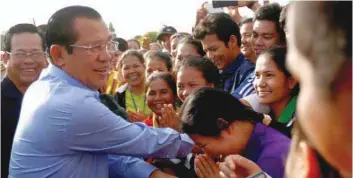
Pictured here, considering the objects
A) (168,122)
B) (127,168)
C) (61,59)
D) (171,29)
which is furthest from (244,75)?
(171,29)

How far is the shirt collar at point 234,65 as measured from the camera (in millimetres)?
3453

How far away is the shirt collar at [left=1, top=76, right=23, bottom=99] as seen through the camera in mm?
3145

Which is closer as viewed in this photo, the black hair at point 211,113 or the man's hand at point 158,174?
the black hair at point 211,113

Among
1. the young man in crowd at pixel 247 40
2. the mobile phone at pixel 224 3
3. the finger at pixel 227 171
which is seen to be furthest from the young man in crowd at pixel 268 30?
the finger at pixel 227 171

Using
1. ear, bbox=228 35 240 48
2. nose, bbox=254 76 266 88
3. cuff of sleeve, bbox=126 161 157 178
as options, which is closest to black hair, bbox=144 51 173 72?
ear, bbox=228 35 240 48

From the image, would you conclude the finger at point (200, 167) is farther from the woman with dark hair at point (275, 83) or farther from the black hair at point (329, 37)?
the black hair at point (329, 37)

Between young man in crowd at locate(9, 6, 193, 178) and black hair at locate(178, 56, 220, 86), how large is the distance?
0.78 m

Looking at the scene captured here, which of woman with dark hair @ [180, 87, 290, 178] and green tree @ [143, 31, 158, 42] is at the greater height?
woman with dark hair @ [180, 87, 290, 178]

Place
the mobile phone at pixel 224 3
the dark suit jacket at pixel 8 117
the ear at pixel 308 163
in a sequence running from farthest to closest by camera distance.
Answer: the mobile phone at pixel 224 3 < the dark suit jacket at pixel 8 117 < the ear at pixel 308 163

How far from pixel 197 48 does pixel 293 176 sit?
328 cm

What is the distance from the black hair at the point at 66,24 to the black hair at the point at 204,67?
0.82 meters

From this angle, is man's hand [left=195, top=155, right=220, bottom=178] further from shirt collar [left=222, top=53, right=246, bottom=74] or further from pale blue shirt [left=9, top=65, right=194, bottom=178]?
shirt collar [left=222, top=53, right=246, bottom=74]

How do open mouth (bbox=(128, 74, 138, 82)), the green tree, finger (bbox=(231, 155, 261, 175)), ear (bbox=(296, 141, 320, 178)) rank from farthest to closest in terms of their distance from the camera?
1. the green tree
2. open mouth (bbox=(128, 74, 138, 82))
3. finger (bbox=(231, 155, 261, 175))
4. ear (bbox=(296, 141, 320, 178))

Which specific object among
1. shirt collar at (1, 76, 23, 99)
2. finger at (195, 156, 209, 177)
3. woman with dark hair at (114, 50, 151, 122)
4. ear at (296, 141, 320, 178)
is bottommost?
woman with dark hair at (114, 50, 151, 122)
